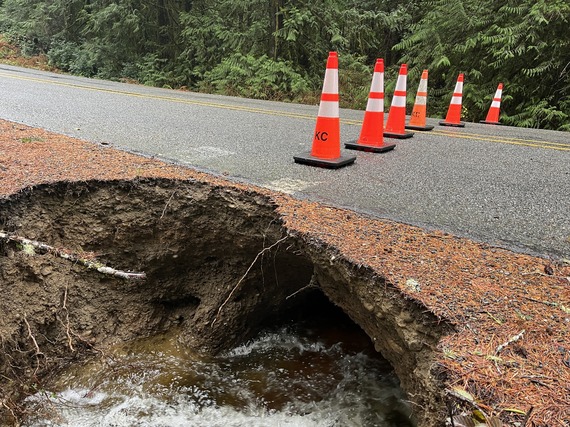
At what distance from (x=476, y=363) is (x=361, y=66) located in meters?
12.3

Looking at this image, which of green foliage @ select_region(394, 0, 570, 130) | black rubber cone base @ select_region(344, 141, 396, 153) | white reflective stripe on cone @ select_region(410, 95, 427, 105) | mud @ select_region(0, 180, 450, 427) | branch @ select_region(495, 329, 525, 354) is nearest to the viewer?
branch @ select_region(495, 329, 525, 354)

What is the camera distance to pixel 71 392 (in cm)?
284

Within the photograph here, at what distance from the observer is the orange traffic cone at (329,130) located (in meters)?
3.97

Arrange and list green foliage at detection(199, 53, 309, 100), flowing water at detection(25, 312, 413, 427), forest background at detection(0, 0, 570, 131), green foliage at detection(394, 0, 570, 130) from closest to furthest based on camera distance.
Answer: flowing water at detection(25, 312, 413, 427) < green foliage at detection(394, 0, 570, 130) < forest background at detection(0, 0, 570, 131) < green foliage at detection(199, 53, 309, 100)

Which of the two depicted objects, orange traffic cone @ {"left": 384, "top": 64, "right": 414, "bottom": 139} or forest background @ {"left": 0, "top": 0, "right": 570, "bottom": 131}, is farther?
forest background @ {"left": 0, "top": 0, "right": 570, "bottom": 131}

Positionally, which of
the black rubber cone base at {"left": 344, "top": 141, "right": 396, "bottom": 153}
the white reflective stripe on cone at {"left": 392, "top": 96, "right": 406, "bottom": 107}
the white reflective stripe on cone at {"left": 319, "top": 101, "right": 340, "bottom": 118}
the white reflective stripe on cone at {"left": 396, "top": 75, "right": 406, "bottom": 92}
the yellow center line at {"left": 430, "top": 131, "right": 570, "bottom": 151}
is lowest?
the black rubber cone base at {"left": 344, "top": 141, "right": 396, "bottom": 153}

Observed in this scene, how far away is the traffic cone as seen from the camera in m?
4.58

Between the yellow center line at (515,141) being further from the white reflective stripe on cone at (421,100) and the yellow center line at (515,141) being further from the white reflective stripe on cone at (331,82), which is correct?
the white reflective stripe on cone at (331,82)

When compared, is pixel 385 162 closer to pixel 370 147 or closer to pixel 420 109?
pixel 370 147

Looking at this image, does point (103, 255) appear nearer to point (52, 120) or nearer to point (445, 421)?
point (445, 421)

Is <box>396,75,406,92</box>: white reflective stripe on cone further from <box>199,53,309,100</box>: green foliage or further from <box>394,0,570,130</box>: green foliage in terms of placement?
<box>199,53,309,100</box>: green foliage

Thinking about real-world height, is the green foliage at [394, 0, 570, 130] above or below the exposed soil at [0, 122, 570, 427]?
above

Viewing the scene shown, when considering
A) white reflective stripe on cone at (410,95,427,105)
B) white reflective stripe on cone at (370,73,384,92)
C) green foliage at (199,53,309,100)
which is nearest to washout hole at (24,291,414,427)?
white reflective stripe on cone at (370,73,384,92)

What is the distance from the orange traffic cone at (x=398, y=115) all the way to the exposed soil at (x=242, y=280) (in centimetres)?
305
